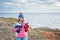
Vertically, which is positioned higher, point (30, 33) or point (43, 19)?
point (43, 19)

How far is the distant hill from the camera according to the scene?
148 cm

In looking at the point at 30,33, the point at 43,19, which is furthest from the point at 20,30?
the point at 43,19

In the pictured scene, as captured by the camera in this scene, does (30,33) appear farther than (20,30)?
Yes

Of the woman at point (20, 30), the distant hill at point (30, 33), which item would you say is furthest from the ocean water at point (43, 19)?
the woman at point (20, 30)

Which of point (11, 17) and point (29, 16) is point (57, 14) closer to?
point (29, 16)

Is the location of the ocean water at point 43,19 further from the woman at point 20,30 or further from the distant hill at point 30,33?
the woman at point 20,30

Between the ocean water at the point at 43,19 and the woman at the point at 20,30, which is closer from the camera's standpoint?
the woman at the point at 20,30

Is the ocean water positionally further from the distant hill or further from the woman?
the woman

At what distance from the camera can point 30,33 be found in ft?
4.87

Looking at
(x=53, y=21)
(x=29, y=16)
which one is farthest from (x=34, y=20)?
(x=53, y=21)

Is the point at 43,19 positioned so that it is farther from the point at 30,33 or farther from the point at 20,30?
the point at 20,30

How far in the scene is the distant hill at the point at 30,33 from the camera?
1.48 metres

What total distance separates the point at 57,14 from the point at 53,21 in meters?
0.08

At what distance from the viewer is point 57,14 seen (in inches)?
61.7
